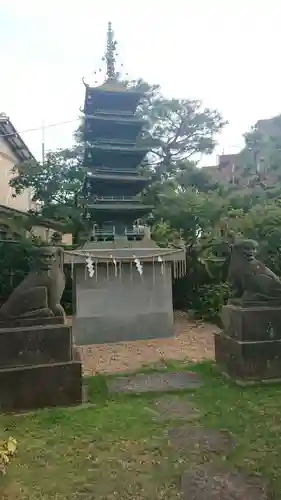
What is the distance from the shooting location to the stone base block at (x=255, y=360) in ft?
18.6

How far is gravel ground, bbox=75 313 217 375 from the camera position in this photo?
23.6 ft

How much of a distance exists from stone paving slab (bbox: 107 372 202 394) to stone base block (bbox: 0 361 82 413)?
30.7 inches

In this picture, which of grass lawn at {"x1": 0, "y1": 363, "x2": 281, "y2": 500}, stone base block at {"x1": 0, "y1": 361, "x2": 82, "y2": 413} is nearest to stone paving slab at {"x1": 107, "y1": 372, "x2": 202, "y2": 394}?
grass lawn at {"x1": 0, "y1": 363, "x2": 281, "y2": 500}

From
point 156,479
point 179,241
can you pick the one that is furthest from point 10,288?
point 156,479

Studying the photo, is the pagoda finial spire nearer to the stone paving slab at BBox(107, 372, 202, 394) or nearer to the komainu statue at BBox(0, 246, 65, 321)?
the komainu statue at BBox(0, 246, 65, 321)

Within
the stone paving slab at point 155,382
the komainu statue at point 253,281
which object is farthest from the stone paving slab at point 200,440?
the komainu statue at point 253,281

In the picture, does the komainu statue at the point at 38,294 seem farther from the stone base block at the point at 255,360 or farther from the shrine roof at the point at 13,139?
the shrine roof at the point at 13,139

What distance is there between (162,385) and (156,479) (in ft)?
8.35

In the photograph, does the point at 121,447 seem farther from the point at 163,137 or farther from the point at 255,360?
the point at 163,137

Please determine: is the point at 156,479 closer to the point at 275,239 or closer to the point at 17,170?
the point at 275,239

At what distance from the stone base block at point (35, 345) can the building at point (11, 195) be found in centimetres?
824

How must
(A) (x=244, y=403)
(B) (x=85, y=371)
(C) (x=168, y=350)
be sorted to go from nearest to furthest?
(A) (x=244, y=403) → (B) (x=85, y=371) → (C) (x=168, y=350)

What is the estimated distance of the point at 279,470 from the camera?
131 inches

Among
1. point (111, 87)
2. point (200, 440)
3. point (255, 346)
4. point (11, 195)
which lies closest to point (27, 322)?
point (200, 440)
